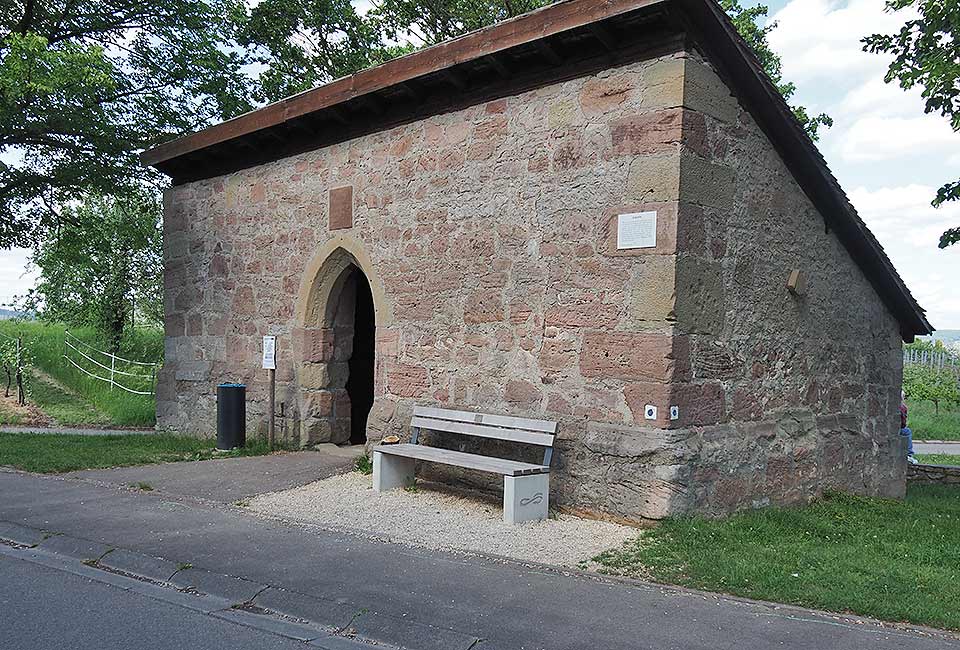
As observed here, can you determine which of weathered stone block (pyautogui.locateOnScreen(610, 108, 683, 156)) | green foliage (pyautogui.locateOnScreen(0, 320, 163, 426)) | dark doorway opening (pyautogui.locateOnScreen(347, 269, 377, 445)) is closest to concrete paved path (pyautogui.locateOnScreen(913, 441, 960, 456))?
dark doorway opening (pyautogui.locateOnScreen(347, 269, 377, 445))

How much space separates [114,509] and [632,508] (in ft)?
13.2

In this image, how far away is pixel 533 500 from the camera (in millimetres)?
6469

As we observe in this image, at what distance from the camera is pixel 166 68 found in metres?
14.9

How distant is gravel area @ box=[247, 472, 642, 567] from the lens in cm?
570

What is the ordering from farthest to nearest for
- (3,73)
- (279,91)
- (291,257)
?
(279,91) < (3,73) < (291,257)

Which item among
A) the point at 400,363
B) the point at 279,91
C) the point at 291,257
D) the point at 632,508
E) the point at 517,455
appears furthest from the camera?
the point at 279,91

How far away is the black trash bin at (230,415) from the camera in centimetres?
980

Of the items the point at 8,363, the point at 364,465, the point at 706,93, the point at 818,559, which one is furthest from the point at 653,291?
the point at 8,363

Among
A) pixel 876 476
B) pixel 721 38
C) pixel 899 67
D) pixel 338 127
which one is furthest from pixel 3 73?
pixel 876 476

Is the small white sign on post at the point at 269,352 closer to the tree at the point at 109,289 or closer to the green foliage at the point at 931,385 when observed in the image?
the tree at the point at 109,289

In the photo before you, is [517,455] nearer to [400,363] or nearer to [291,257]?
[400,363]

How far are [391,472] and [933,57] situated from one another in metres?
7.09

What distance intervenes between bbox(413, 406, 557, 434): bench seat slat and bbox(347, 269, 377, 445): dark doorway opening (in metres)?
3.46

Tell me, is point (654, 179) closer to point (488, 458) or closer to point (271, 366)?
point (488, 458)
